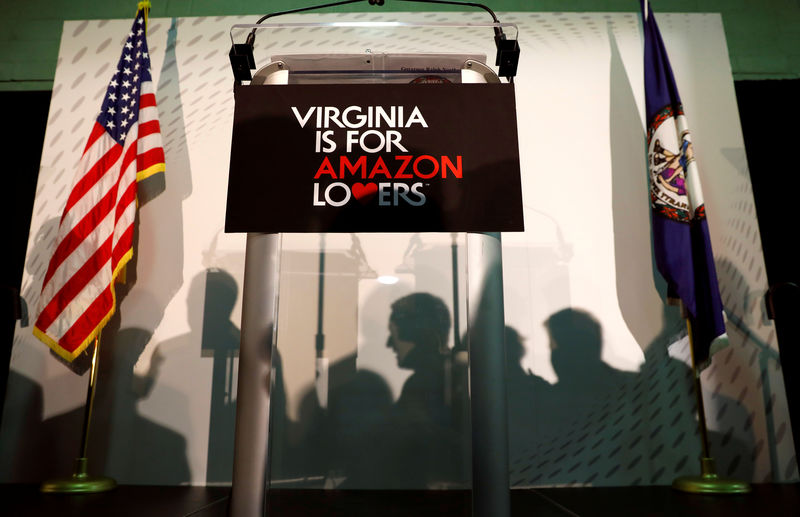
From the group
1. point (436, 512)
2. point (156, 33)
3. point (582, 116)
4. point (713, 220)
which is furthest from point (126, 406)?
point (713, 220)

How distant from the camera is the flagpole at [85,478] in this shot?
6.58 feet

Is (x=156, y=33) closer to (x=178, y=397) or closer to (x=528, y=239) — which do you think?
(x=178, y=397)

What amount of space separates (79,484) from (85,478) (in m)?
0.04

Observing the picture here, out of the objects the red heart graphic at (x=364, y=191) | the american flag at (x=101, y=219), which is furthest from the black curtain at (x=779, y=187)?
the american flag at (x=101, y=219)

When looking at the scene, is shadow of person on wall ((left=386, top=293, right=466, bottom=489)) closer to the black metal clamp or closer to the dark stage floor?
the dark stage floor

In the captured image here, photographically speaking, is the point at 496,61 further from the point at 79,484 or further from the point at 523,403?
the point at 79,484

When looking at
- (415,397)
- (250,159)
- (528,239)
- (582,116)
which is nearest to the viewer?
(250,159)

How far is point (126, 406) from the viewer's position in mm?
2283

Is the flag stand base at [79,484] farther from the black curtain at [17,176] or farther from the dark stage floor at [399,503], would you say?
the black curtain at [17,176]

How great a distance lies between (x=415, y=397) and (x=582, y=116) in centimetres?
159

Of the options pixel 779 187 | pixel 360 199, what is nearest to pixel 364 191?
pixel 360 199

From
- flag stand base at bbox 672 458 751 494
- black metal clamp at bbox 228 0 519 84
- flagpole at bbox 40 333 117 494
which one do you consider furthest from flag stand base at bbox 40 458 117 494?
flag stand base at bbox 672 458 751 494

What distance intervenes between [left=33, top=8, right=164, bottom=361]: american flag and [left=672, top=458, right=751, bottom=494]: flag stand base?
2.35 m

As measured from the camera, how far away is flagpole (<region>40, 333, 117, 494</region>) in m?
2.01
